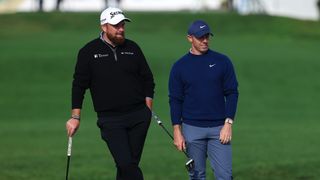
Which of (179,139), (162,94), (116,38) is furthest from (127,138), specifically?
(162,94)

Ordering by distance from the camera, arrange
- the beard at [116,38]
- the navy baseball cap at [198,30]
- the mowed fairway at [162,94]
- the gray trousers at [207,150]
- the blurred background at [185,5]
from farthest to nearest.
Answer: the blurred background at [185,5], the mowed fairway at [162,94], the beard at [116,38], the gray trousers at [207,150], the navy baseball cap at [198,30]

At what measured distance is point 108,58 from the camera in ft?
33.8

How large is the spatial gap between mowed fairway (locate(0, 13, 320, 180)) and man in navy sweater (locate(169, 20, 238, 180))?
4.22m

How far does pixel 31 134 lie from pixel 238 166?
8164mm

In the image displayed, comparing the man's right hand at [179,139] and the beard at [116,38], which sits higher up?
the beard at [116,38]

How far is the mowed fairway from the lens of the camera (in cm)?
1628

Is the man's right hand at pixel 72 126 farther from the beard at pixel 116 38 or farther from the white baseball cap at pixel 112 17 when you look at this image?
the white baseball cap at pixel 112 17

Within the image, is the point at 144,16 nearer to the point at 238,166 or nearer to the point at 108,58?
the point at 238,166

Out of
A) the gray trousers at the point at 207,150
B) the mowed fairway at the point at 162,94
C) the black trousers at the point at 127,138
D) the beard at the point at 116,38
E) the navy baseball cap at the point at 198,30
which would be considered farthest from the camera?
the mowed fairway at the point at 162,94

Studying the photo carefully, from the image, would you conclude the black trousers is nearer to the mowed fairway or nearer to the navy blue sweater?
the navy blue sweater

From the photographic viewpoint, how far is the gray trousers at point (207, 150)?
32.9 ft

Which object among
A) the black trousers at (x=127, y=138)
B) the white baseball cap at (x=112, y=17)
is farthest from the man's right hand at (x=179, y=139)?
the white baseball cap at (x=112, y=17)

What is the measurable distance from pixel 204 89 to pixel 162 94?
21058 millimetres

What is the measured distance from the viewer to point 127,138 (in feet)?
34.2
